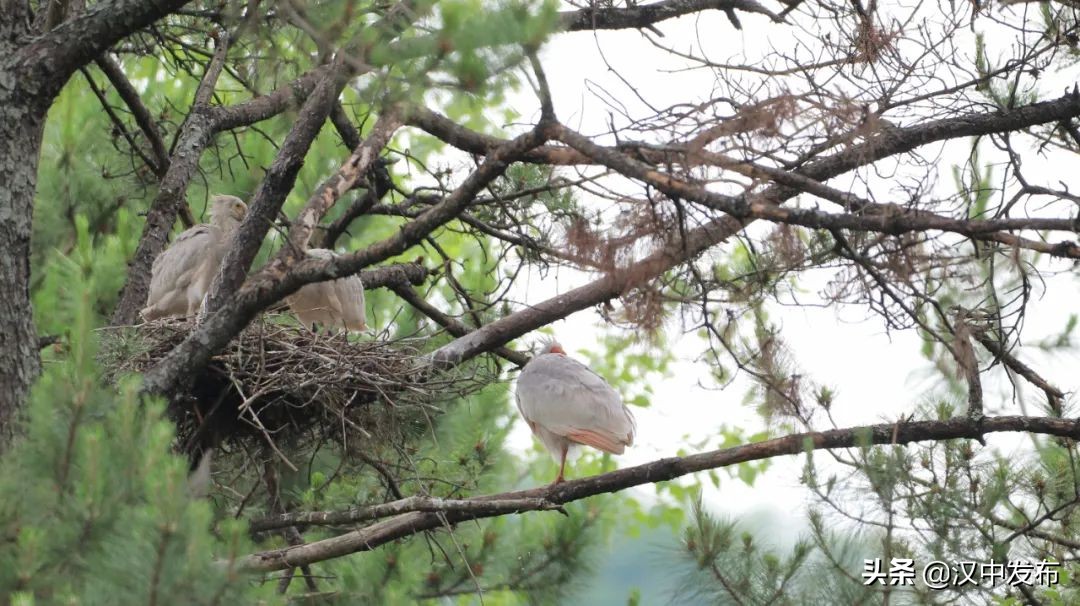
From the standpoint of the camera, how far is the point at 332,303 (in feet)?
23.7

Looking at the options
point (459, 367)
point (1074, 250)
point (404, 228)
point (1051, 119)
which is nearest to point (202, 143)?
point (459, 367)

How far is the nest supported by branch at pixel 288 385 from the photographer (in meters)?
5.79

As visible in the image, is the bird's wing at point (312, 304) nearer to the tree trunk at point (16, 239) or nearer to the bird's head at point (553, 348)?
the bird's head at point (553, 348)

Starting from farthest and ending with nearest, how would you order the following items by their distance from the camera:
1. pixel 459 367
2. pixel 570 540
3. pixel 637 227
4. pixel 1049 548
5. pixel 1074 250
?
pixel 570 540 < pixel 459 367 < pixel 1049 548 < pixel 637 227 < pixel 1074 250

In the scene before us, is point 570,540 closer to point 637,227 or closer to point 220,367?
point 220,367

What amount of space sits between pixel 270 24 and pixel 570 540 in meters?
3.49

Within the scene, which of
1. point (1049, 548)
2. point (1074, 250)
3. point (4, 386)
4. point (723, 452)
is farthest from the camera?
point (1049, 548)

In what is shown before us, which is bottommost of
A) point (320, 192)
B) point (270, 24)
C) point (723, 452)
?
point (723, 452)

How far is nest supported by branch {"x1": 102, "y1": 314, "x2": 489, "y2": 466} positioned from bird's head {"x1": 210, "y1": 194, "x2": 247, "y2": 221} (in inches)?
53.4

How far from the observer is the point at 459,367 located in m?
6.85

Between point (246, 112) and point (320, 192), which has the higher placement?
point (246, 112)

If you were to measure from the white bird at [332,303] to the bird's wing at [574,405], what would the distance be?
39.0 inches

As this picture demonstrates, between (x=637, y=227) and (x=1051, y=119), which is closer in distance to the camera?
(x=637, y=227)

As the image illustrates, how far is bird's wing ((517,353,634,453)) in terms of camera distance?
22.3ft
